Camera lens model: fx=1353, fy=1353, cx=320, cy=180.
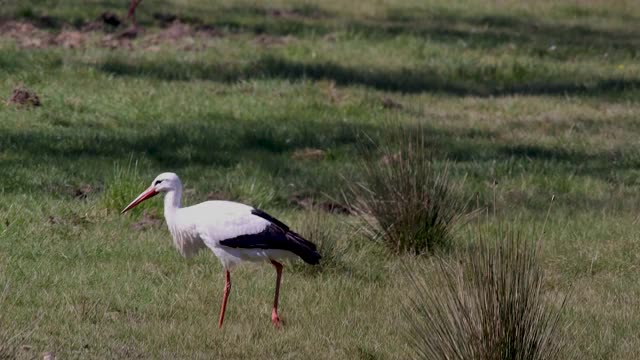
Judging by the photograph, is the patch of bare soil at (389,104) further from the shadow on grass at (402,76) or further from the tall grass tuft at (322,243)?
the tall grass tuft at (322,243)

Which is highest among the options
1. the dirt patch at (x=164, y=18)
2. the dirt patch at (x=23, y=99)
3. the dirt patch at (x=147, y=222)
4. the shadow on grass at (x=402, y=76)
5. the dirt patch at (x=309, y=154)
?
the dirt patch at (x=147, y=222)

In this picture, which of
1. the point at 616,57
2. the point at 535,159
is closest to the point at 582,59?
the point at 616,57

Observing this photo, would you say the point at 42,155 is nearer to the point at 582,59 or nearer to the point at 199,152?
the point at 199,152

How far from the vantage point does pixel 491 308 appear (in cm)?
688

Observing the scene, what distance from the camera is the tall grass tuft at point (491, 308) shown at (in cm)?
687

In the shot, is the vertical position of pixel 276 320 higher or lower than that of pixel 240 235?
lower

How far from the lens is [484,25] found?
2477 centimetres

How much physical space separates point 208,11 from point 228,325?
16.4 metres

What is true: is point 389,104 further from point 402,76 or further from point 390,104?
point 402,76

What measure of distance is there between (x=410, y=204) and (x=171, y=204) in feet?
6.90

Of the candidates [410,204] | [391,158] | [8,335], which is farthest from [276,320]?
[391,158]

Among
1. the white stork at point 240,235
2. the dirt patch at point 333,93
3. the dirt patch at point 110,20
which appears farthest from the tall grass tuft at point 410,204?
the dirt patch at point 110,20

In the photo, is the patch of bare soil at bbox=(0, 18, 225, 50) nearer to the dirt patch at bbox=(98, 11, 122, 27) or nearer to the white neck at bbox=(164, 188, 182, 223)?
the dirt patch at bbox=(98, 11, 122, 27)

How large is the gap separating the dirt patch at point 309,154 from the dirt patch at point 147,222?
301 centimetres
